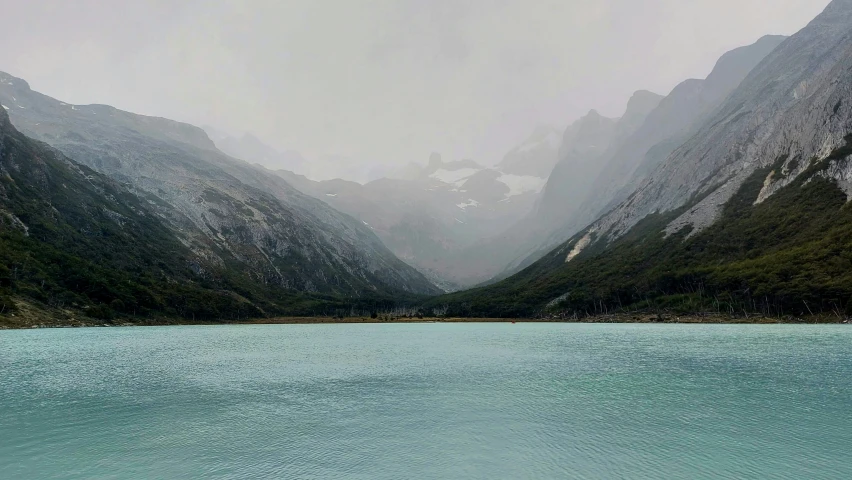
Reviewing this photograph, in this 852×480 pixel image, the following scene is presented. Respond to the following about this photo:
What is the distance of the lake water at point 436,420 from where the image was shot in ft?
87.7

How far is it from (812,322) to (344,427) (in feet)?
583

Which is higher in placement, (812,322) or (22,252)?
(22,252)

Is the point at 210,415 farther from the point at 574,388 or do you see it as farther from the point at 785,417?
the point at 785,417

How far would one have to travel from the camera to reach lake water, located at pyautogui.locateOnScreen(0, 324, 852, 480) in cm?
2673

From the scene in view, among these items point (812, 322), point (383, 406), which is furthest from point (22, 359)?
point (812, 322)

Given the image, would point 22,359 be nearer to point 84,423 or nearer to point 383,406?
point 84,423

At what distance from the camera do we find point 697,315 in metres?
197

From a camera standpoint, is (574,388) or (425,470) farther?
(574,388)

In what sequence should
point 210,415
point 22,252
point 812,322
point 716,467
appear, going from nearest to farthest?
point 716,467 < point 210,415 < point 812,322 < point 22,252

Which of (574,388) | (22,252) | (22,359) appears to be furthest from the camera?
(22,252)

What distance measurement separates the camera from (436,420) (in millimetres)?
36938

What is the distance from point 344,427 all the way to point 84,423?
820 inches

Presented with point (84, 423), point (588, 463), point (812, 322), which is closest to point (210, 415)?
point (84, 423)

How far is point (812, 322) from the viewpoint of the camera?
152m
